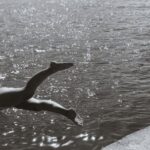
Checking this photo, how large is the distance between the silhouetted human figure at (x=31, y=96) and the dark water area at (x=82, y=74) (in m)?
1.46

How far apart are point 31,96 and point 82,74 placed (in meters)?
6.34

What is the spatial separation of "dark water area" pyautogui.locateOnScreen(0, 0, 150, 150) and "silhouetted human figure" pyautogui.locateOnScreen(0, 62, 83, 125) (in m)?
1.46

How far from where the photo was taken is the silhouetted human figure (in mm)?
6152

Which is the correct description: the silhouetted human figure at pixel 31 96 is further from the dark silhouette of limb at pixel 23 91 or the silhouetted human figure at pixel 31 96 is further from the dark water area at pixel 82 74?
the dark water area at pixel 82 74

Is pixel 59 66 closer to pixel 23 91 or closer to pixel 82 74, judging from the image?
pixel 23 91

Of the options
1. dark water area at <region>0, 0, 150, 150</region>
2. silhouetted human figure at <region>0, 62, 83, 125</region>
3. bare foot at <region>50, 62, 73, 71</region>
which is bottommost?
dark water area at <region>0, 0, 150, 150</region>

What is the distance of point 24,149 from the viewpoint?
780 cm

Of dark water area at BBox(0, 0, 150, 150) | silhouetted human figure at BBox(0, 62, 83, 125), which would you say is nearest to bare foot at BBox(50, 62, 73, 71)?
silhouetted human figure at BBox(0, 62, 83, 125)

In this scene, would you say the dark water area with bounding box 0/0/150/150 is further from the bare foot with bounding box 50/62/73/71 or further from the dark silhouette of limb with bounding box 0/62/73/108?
the bare foot with bounding box 50/62/73/71

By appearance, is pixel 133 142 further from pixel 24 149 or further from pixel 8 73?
pixel 8 73

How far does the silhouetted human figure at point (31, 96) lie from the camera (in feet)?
20.2

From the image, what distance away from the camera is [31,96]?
21.0 ft

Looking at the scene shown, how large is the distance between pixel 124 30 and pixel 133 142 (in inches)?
547

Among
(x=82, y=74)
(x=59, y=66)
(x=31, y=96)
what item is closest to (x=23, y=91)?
(x=31, y=96)
